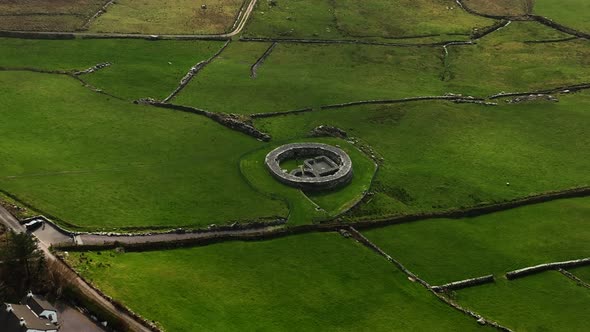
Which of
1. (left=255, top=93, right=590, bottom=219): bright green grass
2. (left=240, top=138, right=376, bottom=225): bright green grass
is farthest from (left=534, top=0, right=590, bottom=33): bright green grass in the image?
(left=240, top=138, right=376, bottom=225): bright green grass

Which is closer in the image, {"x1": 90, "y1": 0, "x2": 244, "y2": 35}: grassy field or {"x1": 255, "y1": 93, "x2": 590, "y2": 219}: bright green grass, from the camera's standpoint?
{"x1": 255, "y1": 93, "x2": 590, "y2": 219}: bright green grass

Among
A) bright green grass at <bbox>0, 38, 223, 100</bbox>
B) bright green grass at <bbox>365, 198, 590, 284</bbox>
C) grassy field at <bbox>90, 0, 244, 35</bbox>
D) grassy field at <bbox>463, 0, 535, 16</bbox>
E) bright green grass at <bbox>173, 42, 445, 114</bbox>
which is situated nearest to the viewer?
bright green grass at <bbox>365, 198, 590, 284</bbox>

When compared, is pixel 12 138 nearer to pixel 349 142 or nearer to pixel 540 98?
pixel 349 142

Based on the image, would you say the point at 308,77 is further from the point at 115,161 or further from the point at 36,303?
the point at 36,303

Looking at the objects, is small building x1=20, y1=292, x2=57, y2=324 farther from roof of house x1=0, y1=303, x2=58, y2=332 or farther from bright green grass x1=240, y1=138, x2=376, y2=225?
bright green grass x1=240, y1=138, x2=376, y2=225

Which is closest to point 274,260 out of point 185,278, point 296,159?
point 185,278

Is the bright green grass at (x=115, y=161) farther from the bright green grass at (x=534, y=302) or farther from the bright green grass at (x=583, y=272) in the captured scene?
the bright green grass at (x=583, y=272)

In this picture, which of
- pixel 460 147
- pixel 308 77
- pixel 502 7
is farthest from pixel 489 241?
pixel 502 7
